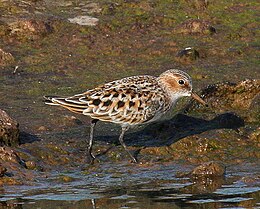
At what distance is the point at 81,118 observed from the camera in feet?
50.5

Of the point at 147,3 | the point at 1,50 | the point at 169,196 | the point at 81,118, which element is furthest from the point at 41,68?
the point at 169,196

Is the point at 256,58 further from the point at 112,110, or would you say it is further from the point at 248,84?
the point at 112,110

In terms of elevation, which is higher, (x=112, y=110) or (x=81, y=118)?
(x=112, y=110)

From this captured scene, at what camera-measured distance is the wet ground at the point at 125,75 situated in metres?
11.7

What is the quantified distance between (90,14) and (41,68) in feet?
8.18

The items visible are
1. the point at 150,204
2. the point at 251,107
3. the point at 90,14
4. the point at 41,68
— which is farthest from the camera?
the point at 90,14

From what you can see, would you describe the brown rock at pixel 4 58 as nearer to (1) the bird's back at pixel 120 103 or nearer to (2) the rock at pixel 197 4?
(1) the bird's back at pixel 120 103

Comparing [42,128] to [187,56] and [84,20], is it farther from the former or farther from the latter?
[84,20]

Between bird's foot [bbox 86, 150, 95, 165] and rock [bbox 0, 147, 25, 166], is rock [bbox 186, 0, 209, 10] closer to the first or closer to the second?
bird's foot [bbox 86, 150, 95, 165]

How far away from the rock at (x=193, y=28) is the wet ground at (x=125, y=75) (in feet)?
0.07

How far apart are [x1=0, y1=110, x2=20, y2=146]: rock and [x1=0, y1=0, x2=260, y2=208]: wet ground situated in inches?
9.1

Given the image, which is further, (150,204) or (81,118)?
(81,118)

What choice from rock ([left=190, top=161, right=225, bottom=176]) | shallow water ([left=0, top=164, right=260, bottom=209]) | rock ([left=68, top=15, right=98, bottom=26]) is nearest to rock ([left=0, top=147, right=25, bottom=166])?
shallow water ([left=0, top=164, right=260, bottom=209])

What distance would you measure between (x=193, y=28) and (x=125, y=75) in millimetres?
2617
